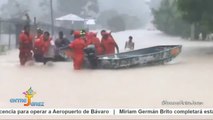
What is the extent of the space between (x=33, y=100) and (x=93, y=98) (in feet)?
3.22

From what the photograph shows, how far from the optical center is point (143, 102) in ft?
21.9

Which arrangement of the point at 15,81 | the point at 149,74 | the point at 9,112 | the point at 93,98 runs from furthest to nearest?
1. the point at 149,74
2. the point at 15,81
3. the point at 93,98
4. the point at 9,112

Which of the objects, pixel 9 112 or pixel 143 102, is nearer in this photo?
pixel 9 112

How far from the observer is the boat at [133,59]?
430 inches

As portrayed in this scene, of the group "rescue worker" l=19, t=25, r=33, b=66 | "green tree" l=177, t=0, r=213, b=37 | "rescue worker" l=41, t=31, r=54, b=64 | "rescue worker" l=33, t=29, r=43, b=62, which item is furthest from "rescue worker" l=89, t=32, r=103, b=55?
"green tree" l=177, t=0, r=213, b=37

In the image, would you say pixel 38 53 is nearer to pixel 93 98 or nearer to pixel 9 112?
pixel 93 98

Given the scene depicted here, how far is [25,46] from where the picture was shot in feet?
39.0

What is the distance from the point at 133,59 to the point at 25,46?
2642mm

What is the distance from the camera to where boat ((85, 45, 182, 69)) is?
1092 cm

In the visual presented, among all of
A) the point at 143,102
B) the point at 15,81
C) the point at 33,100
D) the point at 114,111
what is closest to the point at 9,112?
the point at 33,100

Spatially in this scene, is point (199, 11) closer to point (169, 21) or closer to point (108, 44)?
point (108, 44)

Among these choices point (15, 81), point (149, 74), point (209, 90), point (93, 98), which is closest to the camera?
point (93, 98)

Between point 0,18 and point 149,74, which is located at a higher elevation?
point 0,18

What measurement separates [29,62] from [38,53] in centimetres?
30
